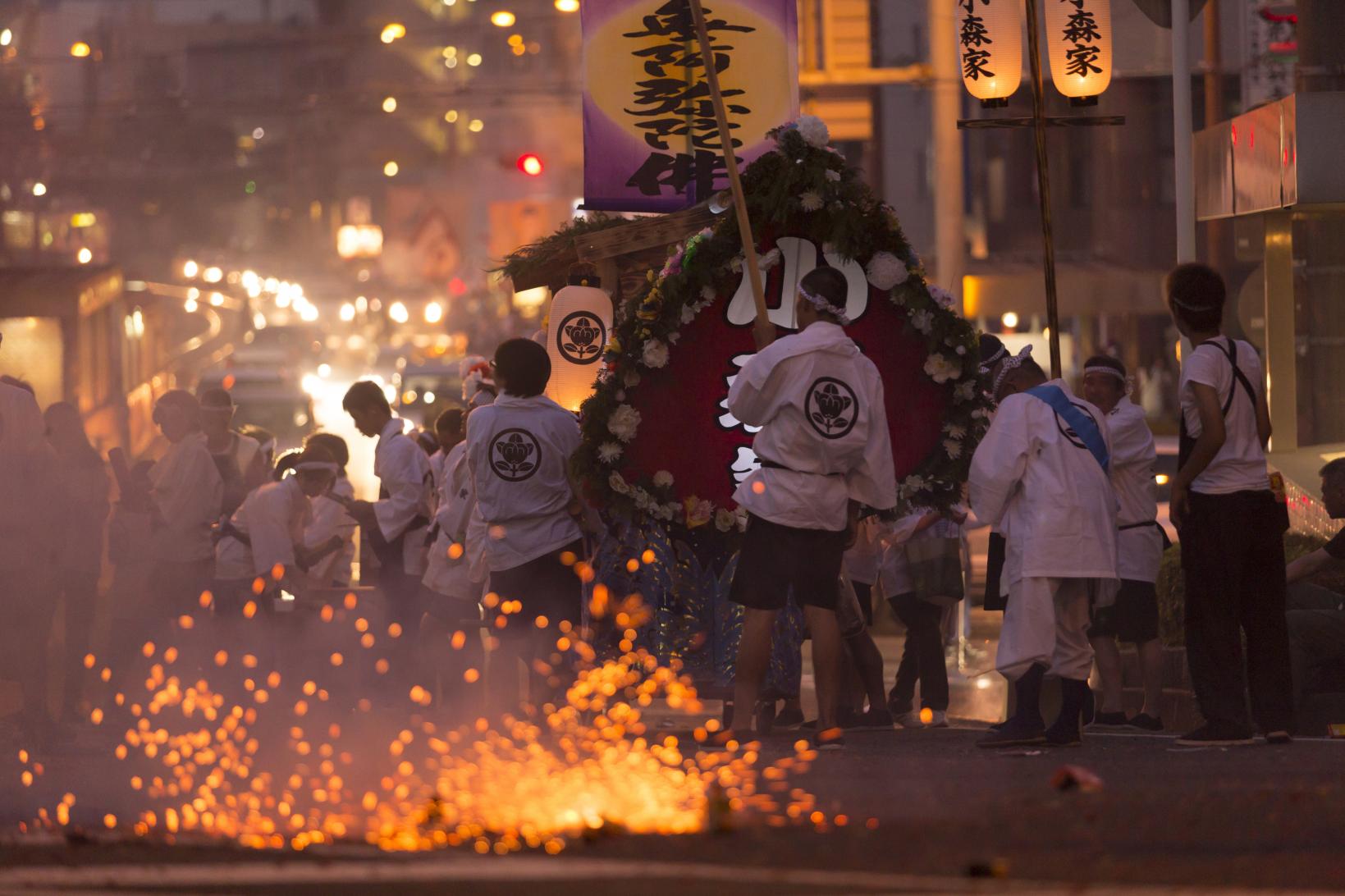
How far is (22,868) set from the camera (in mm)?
5641

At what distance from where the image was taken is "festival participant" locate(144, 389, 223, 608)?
10.3 meters

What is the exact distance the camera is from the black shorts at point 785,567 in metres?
7.78

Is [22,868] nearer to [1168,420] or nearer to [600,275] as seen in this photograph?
[600,275]

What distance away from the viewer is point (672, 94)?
11.6 metres

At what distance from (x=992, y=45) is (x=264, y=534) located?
579cm

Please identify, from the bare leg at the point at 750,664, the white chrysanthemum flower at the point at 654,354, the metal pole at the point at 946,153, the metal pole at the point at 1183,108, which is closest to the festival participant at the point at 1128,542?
the bare leg at the point at 750,664

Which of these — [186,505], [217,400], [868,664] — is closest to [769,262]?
[868,664]

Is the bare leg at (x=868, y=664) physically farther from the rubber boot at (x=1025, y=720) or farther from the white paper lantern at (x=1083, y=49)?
the white paper lantern at (x=1083, y=49)

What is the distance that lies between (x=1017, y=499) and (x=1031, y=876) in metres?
3.02

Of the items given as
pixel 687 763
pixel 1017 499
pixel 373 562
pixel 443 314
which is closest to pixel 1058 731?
pixel 1017 499

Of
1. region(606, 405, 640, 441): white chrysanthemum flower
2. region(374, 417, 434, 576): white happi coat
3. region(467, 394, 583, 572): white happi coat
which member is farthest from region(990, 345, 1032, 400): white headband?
region(374, 417, 434, 576): white happi coat

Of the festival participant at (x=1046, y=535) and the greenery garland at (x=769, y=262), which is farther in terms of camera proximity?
the greenery garland at (x=769, y=262)

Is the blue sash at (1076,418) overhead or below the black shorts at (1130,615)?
overhead

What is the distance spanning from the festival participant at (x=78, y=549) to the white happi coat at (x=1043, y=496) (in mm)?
4710
